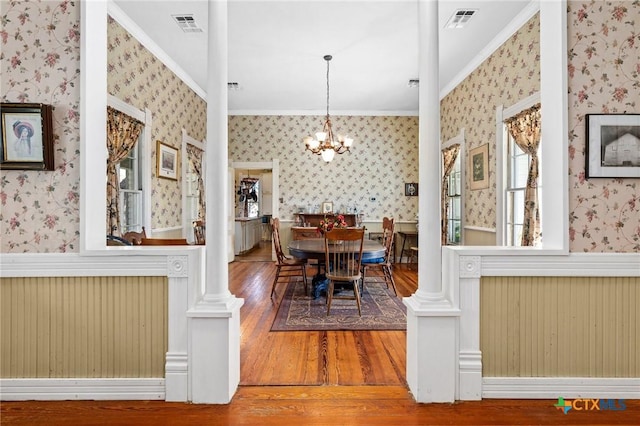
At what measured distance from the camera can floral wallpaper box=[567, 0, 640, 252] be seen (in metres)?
2.01

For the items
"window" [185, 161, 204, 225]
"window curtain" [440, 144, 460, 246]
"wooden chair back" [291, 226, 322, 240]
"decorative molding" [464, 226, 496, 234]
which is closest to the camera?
"decorative molding" [464, 226, 496, 234]

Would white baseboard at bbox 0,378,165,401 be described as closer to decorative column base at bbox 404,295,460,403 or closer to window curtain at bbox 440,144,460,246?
decorative column base at bbox 404,295,460,403

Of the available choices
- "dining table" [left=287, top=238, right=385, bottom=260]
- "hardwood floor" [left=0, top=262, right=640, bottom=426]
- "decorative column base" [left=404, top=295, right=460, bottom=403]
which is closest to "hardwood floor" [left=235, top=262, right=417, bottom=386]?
"hardwood floor" [left=0, top=262, right=640, bottom=426]

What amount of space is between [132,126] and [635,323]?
481 centimetres

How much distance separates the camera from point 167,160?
4777 mm

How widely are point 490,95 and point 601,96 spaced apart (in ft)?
8.69

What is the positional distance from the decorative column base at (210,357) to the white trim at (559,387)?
5.23 feet

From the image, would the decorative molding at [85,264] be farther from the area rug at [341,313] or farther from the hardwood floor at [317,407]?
the area rug at [341,313]

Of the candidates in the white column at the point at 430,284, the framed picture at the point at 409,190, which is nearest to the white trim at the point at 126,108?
the white column at the point at 430,284

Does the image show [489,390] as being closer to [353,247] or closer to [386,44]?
[353,247]

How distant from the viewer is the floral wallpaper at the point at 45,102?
2.01m

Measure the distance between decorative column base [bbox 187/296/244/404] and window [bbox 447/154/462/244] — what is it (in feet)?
15.4

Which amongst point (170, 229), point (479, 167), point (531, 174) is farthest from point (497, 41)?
point (170, 229)

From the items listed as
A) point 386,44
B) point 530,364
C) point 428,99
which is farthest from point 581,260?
point 386,44
